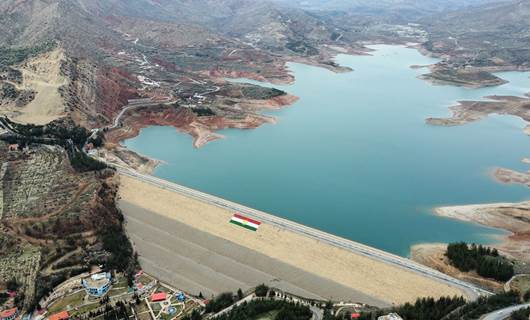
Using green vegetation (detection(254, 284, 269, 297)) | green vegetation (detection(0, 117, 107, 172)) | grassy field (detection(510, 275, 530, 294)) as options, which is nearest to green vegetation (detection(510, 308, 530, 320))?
grassy field (detection(510, 275, 530, 294))

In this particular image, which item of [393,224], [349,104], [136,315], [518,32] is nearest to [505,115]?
[349,104]

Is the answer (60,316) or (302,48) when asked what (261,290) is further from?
(302,48)

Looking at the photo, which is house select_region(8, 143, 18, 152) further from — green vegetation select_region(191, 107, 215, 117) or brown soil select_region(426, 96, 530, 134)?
brown soil select_region(426, 96, 530, 134)

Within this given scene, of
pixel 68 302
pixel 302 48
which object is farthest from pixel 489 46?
pixel 68 302

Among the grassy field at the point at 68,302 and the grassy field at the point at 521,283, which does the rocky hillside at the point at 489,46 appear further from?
the grassy field at the point at 68,302

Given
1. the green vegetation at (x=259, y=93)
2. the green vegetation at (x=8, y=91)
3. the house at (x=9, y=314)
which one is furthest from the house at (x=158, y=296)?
the green vegetation at (x=259, y=93)

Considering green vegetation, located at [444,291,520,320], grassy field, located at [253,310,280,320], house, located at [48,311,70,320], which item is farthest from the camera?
house, located at [48,311,70,320]
